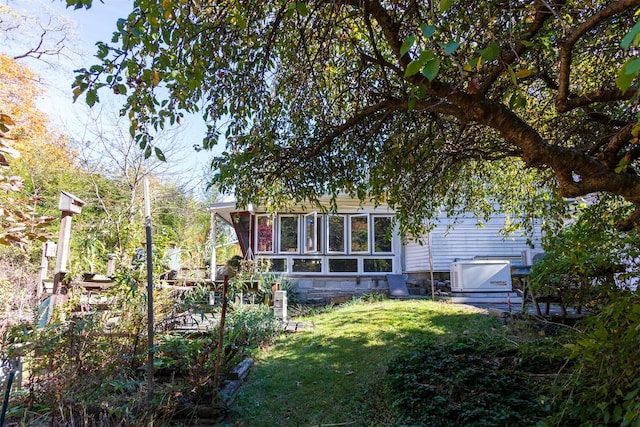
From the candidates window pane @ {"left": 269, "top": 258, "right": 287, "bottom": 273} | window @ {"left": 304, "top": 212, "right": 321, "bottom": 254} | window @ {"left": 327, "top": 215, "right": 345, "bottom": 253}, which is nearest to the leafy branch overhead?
window @ {"left": 304, "top": 212, "right": 321, "bottom": 254}

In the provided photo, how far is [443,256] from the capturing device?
591 inches

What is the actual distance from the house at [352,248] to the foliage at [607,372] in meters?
11.3

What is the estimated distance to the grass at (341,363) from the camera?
442 cm

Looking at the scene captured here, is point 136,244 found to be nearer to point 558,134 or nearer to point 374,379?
point 374,379

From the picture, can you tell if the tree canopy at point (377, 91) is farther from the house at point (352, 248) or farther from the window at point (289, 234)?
the window at point (289, 234)

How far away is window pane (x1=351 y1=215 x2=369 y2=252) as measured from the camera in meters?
14.9

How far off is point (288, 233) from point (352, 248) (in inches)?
94.0

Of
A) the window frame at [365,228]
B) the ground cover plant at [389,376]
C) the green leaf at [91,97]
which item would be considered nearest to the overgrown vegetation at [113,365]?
the ground cover plant at [389,376]

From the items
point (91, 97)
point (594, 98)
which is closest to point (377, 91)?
point (594, 98)

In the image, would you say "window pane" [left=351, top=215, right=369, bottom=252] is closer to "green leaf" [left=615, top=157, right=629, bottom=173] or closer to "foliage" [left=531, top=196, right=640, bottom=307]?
"foliage" [left=531, top=196, right=640, bottom=307]

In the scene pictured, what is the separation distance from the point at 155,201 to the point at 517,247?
52.4 feet

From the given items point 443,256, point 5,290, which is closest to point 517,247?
point 443,256

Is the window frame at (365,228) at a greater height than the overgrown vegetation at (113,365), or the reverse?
the window frame at (365,228)

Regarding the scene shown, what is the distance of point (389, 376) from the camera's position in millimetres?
4781
